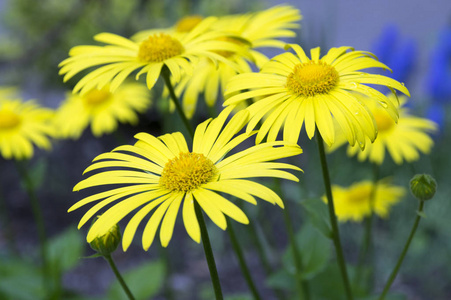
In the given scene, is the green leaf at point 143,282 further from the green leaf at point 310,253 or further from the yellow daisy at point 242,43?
the yellow daisy at point 242,43

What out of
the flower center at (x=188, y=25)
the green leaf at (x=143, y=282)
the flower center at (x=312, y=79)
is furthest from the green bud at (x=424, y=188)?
the green leaf at (x=143, y=282)

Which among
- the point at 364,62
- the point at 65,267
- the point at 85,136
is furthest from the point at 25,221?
the point at 364,62

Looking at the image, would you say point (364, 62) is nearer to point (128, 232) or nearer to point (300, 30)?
point (128, 232)

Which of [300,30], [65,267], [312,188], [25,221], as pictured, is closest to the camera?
[65,267]

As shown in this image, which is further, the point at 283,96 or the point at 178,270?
the point at 178,270

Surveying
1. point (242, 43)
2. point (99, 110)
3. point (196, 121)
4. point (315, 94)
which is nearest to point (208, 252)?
point (315, 94)

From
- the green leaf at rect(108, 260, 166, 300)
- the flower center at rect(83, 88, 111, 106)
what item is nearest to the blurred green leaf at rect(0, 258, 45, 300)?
the green leaf at rect(108, 260, 166, 300)
